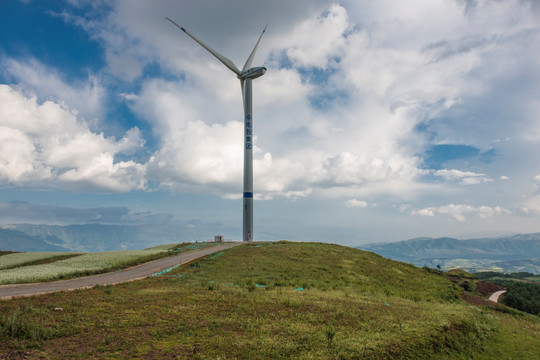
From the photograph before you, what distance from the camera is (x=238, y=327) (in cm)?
1546

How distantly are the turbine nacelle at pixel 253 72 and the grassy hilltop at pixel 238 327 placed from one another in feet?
209

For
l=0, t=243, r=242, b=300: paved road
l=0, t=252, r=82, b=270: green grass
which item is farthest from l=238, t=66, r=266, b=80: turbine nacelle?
l=0, t=252, r=82, b=270: green grass

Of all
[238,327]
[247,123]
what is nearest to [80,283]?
[238,327]

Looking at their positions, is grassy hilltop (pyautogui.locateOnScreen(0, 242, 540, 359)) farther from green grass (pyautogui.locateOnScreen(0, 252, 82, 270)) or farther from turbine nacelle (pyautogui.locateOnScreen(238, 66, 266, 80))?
turbine nacelle (pyautogui.locateOnScreen(238, 66, 266, 80))

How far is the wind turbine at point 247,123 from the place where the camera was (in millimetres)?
76125

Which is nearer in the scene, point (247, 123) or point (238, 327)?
point (238, 327)

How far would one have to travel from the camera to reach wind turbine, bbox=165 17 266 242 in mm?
76125

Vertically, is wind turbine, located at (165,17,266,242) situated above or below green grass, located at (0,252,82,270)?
above

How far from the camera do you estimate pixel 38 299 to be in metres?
20.0

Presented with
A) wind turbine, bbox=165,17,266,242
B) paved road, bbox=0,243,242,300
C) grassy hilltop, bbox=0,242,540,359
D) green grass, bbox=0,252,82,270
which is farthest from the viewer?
wind turbine, bbox=165,17,266,242

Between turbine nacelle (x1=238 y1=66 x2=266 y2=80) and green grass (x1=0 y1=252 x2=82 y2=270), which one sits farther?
turbine nacelle (x1=238 y1=66 x2=266 y2=80)

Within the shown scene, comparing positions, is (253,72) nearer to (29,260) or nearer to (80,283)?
(29,260)

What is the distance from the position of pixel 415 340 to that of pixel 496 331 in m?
11.1

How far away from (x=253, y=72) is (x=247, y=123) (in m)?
13.7
